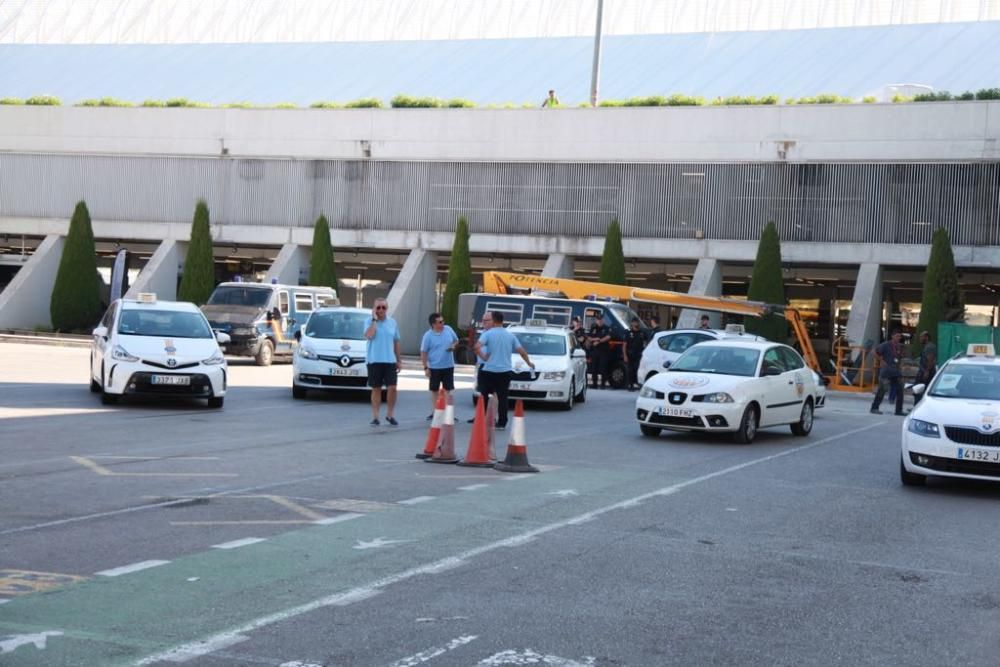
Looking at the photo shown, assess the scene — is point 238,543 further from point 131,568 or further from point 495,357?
point 495,357

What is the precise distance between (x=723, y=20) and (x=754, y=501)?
172ft

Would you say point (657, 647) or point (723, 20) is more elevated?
point (723, 20)

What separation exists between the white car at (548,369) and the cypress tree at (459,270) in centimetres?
2066

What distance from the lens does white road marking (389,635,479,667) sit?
6090 millimetres

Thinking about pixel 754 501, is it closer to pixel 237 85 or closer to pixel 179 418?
pixel 179 418

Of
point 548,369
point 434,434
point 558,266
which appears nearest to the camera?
point 434,434

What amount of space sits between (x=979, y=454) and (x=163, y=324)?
13151mm

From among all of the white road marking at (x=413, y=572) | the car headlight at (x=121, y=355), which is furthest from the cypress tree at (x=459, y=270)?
the white road marking at (x=413, y=572)

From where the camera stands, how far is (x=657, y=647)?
Answer: 6.59m

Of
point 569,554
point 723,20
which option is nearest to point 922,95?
point 723,20

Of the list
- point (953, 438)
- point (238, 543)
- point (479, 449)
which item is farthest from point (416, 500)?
point (953, 438)

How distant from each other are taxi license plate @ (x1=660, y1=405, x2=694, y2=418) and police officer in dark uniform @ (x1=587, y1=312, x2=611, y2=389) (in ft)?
44.9

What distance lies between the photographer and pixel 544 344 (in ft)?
81.7

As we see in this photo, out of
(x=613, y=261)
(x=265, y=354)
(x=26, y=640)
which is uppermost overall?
(x=613, y=261)
